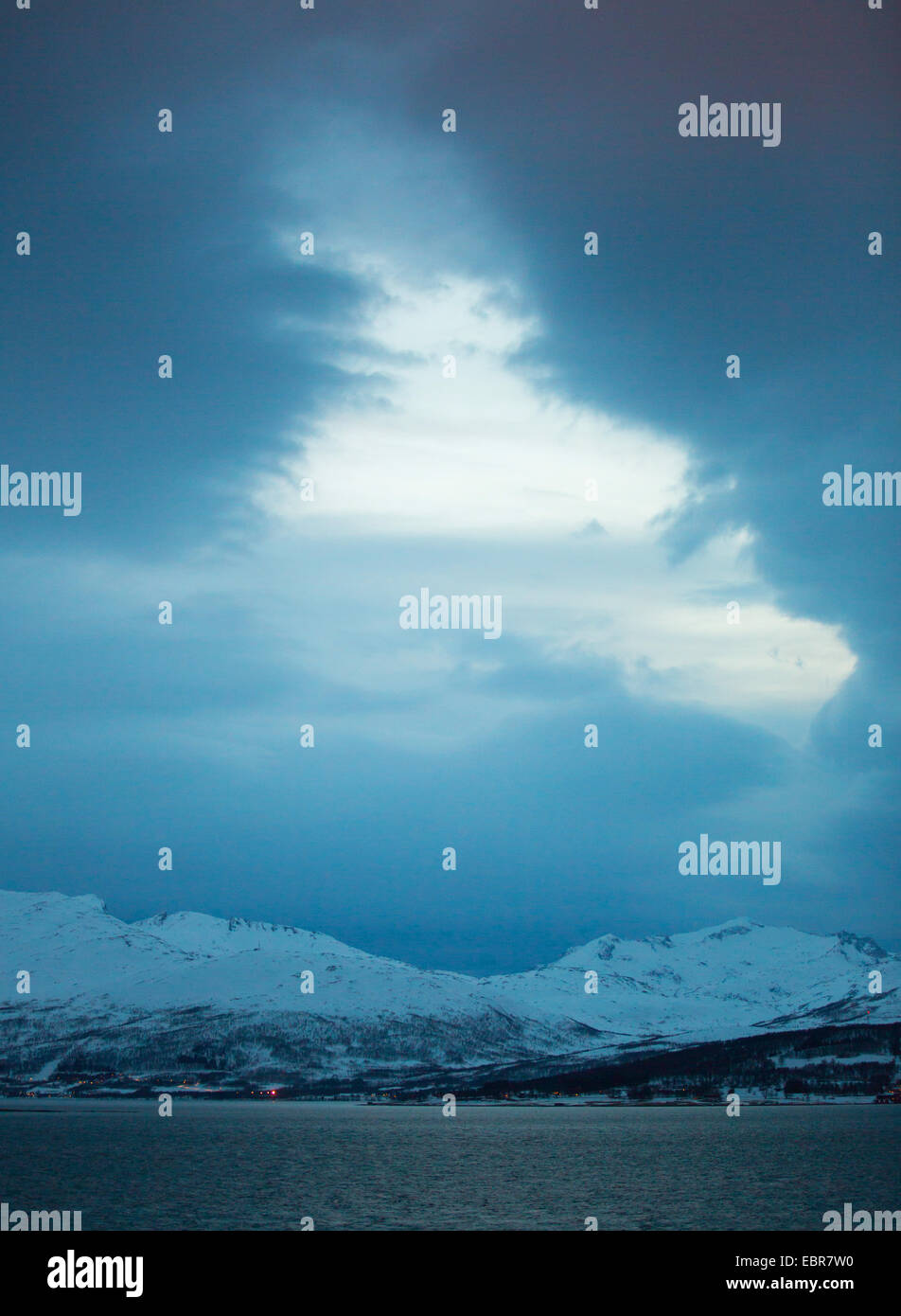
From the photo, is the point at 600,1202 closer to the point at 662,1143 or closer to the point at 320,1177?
the point at 320,1177

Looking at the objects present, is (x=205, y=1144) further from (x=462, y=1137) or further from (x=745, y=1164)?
(x=745, y=1164)

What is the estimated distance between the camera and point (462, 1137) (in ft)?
645

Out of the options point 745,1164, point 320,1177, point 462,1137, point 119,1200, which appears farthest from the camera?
point 462,1137

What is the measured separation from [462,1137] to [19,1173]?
101 m

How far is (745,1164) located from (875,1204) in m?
49.1
